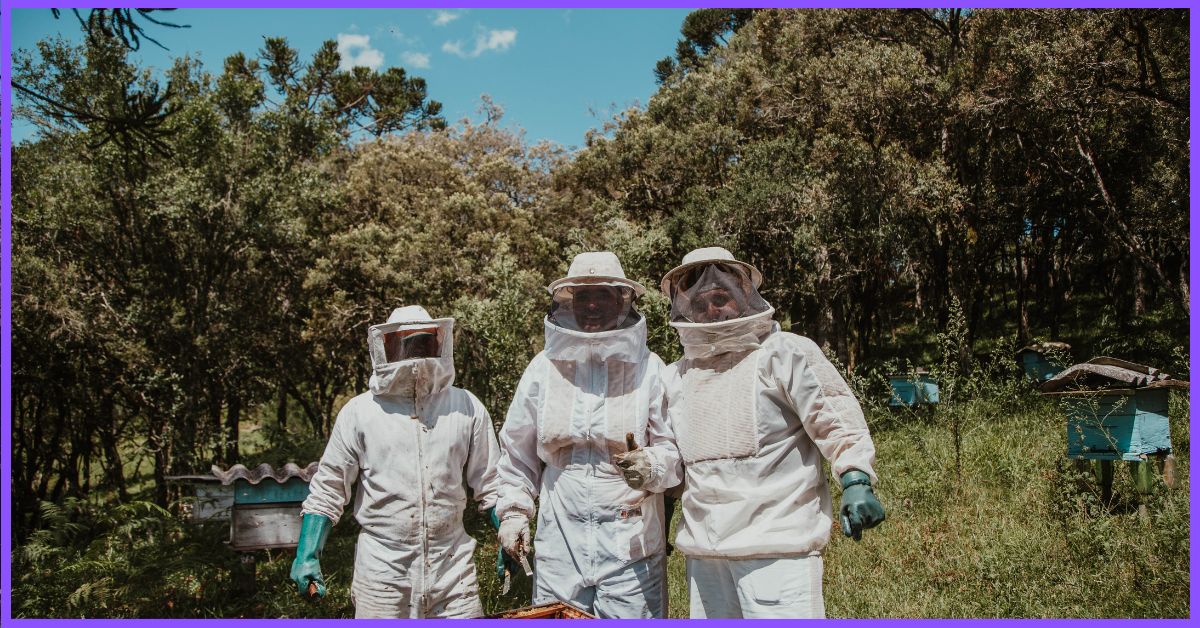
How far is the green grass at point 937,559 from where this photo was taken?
444cm

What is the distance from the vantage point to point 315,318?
1312 centimetres

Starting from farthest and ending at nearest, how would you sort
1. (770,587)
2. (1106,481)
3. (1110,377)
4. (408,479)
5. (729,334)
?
(1106,481) → (1110,377) → (408,479) → (729,334) → (770,587)

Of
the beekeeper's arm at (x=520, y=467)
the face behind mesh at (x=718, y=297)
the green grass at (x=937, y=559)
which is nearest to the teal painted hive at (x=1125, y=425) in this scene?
the green grass at (x=937, y=559)

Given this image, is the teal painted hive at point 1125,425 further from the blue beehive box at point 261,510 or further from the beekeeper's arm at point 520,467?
the blue beehive box at point 261,510

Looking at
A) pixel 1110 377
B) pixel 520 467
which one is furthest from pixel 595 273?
pixel 1110 377

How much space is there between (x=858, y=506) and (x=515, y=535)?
4.29 ft

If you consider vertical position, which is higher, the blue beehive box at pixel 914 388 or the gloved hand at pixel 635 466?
the gloved hand at pixel 635 466

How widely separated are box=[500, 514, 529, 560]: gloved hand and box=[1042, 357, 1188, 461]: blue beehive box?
11.9ft

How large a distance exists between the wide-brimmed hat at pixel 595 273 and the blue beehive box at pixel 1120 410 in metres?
3.29

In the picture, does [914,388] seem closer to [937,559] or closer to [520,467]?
[937,559]

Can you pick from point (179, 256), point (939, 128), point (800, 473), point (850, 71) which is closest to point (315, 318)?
point (179, 256)

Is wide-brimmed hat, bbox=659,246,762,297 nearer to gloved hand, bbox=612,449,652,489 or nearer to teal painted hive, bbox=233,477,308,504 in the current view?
gloved hand, bbox=612,449,652,489

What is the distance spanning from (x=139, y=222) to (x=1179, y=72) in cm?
1385

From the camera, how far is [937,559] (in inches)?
207
